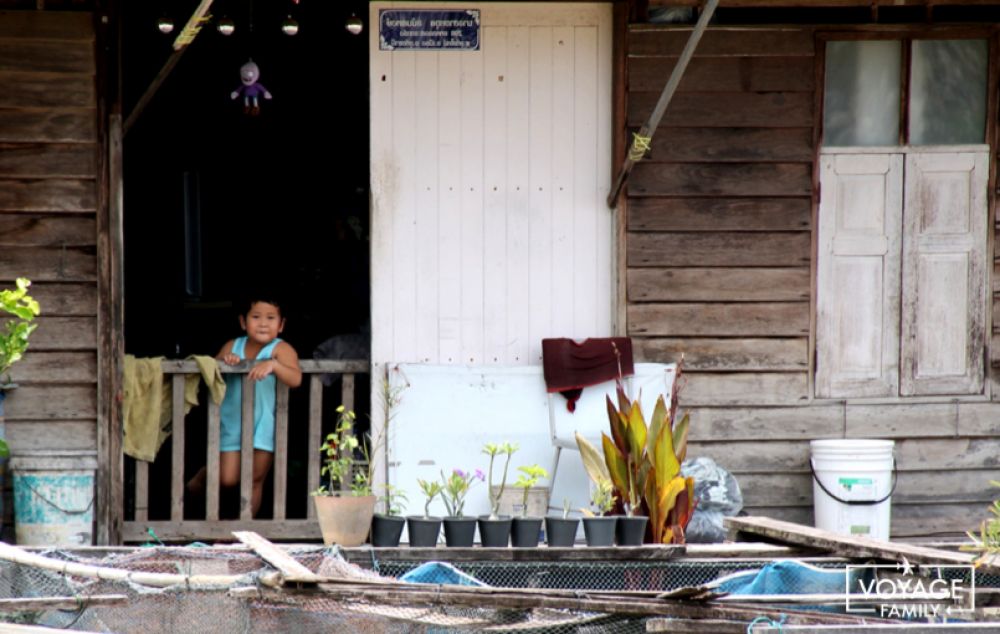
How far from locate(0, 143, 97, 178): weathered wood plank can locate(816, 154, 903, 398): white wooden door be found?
397cm

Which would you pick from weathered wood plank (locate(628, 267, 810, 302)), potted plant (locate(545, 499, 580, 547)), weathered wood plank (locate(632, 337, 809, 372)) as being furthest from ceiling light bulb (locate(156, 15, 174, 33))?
potted plant (locate(545, 499, 580, 547))

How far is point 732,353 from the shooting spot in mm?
7797

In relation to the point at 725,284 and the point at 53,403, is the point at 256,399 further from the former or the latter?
the point at 725,284

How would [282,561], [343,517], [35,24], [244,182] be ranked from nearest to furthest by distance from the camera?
[282,561]
[343,517]
[35,24]
[244,182]

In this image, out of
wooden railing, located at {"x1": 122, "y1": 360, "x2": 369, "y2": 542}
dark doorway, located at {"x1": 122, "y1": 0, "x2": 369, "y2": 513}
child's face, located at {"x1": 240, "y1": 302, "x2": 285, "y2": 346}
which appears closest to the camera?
wooden railing, located at {"x1": 122, "y1": 360, "x2": 369, "y2": 542}

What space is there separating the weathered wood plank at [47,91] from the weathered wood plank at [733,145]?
303 cm

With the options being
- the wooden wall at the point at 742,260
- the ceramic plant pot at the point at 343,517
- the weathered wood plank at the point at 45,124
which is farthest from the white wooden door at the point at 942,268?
the weathered wood plank at the point at 45,124

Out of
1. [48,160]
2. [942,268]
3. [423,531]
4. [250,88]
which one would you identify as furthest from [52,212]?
[942,268]

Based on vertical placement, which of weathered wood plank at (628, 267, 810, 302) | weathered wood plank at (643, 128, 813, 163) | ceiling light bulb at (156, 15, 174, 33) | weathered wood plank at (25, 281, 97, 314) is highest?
ceiling light bulb at (156, 15, 174, 33)

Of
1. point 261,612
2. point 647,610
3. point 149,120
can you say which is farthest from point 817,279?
point 149,120

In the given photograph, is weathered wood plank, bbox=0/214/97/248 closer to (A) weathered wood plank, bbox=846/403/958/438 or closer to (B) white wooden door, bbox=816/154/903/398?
(B) white wooden door, bbox=816/154/903/398

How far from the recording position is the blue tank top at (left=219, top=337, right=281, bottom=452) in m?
7.94

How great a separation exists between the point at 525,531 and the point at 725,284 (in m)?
2.18

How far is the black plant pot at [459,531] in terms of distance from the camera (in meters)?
6.20
